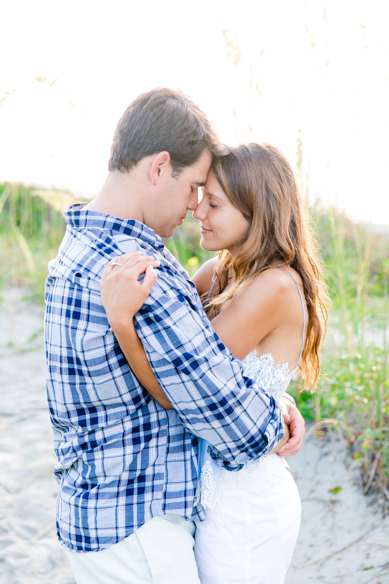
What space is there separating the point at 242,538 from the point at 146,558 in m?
0.31

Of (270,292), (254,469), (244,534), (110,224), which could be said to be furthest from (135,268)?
(244,534)

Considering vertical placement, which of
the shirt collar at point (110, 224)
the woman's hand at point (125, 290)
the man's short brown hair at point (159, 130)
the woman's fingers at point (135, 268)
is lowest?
the woman's hand at point (125, 290)

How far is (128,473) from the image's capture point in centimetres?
147

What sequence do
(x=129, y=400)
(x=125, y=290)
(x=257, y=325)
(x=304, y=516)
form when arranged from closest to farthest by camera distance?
(x=125, y=290), (x=129, y=400), (x=257, y=325), (x=304, y=516)

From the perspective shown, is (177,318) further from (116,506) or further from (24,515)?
(24,515)

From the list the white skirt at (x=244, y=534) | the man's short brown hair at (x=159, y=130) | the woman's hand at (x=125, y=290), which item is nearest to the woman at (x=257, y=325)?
the white skirt at (x=244, y=534)

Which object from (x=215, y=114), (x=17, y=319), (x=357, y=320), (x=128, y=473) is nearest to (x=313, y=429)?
(x=357, y=320)

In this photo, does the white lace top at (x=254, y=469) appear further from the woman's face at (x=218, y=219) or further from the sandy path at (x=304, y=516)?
the sandy path at (x=304, y=516)

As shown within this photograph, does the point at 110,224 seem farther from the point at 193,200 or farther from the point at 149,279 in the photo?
the point at 193,200

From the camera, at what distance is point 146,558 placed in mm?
1477

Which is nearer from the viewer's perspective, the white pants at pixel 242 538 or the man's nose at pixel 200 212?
the white pants at pixel 242 538

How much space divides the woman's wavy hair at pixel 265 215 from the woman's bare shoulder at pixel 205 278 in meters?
0.38

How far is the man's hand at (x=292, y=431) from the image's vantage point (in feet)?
5.83

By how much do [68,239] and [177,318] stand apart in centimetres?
42
